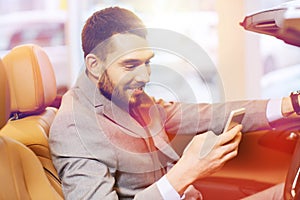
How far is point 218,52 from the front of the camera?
1900 millimetres

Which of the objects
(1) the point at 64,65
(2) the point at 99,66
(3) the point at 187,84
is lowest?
(1) the point at 64,65

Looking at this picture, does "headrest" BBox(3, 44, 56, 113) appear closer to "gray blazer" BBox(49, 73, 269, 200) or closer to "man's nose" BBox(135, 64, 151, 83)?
"gray blazer" BBox(49, 73, 269, 200)

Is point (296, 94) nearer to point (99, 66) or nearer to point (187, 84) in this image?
point (187, 84)

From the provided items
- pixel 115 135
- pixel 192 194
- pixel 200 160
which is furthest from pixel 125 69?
pixel 192 194

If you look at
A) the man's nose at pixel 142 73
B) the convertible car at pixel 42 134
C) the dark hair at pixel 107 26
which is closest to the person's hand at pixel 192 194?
the convertible car at pixel 42 134

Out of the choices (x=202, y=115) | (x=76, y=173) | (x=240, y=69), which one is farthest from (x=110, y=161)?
(x=240, y=69)

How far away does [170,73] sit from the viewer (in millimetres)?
1438

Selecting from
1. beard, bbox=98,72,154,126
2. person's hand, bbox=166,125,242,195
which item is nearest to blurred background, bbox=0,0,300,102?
beard, bbox=98,72,154,126

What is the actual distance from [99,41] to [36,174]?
1.12ft

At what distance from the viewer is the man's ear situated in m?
1.14

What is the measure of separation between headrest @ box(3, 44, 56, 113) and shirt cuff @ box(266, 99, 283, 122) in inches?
23.7

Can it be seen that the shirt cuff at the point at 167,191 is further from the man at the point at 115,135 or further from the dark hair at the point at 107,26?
the dark hair at the point at 107,26

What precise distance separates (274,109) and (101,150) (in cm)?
51

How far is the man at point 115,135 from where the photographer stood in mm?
1083
